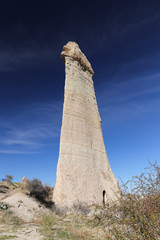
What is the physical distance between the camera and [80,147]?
13883mm

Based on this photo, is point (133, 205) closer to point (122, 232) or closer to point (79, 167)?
point (122, 232)

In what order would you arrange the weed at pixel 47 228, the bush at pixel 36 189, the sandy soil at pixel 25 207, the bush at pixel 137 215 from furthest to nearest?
1. the bush at pixel 36 189
2. the sandy soil at pixel 25 207
3. the weed at pixel 47 228
4. the bush at pixel 137 215

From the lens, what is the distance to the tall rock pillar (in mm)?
12141

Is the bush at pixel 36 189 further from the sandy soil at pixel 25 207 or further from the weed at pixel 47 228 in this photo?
the weed at pixel 47 228

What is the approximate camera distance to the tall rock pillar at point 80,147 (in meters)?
12.1

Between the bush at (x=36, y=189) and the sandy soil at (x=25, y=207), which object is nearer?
the sandy soil at (x=25, y=207)

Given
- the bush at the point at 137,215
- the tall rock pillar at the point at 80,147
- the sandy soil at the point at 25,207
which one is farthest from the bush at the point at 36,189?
the bush at the point at 137,215

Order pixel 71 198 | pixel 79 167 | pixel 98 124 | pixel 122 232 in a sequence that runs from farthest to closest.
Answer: pixel 98 124 → pixel 79 167 → pixel 71 198 → pixel 122 232

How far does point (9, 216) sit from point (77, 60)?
1443 centimetres

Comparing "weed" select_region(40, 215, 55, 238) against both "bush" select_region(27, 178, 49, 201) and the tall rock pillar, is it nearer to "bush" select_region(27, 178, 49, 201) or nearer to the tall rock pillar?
the tall rock pillar

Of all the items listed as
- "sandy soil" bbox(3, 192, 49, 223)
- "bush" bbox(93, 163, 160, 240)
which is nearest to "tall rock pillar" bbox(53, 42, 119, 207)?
"sandy soil" bbox(3, 192, 49, 223)

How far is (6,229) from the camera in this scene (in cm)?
695

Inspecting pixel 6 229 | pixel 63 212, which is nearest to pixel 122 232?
pixel 6 229

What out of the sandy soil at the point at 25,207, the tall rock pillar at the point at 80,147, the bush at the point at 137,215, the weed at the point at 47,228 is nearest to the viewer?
the bush at the point at 137,215
